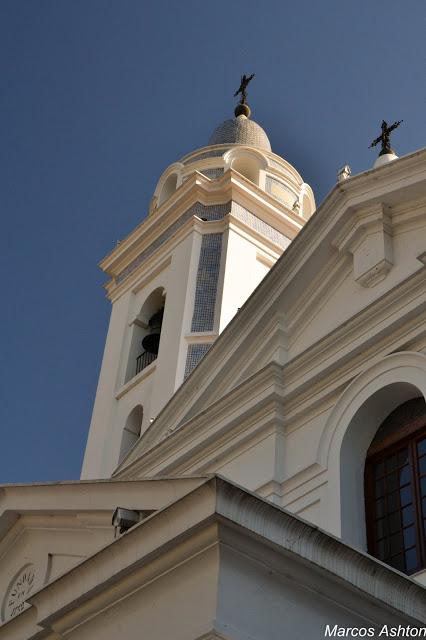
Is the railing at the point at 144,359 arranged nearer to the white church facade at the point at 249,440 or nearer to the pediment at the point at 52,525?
the white church facade at the point at 249,440

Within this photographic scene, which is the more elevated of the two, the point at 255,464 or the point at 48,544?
the point at 255,464

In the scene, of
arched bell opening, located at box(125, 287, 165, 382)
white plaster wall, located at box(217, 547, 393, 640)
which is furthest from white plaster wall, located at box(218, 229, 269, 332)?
white plaster wall, located at box(217, 547, 393, 640)

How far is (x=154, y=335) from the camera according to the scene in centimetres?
2016

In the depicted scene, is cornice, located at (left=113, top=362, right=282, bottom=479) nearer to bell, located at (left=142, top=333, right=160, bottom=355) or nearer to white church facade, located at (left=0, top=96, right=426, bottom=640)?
white church facade, located at (left=0, top=96, right=426, bottom=640)

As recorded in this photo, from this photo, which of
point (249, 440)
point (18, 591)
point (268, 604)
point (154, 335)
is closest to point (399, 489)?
point (249, 440)

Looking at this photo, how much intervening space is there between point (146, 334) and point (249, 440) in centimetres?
877

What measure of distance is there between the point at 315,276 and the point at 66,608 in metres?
6.56

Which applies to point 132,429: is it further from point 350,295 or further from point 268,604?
point 268,604

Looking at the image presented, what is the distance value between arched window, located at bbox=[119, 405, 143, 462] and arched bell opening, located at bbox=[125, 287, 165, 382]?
949mm

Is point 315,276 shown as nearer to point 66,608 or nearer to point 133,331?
point 66,608

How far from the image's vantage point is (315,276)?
12578 mm

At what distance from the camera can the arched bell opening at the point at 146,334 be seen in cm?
2011

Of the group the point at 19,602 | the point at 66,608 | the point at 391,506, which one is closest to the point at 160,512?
the point at 66,608

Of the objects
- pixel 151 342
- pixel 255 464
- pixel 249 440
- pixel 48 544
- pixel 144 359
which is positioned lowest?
pixel 48 544
